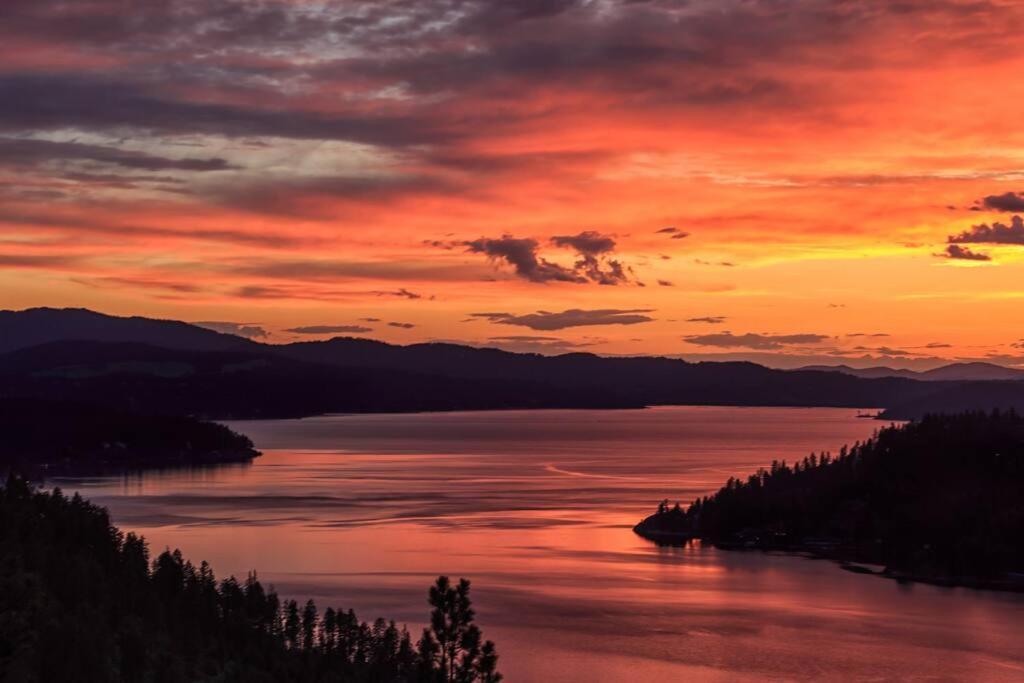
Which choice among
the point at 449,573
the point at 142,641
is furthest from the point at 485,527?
the point at 142,641

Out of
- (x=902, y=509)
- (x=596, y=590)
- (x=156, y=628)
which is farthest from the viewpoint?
(x=902, y=509)

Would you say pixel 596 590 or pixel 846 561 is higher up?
pixel 846 561

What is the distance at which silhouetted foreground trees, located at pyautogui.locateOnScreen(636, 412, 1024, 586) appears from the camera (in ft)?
386

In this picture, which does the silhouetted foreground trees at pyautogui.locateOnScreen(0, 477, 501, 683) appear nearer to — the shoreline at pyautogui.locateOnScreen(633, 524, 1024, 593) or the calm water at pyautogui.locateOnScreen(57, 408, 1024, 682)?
the calm water at pyautogui.locateOnScreen(57, 408, 1024, 682)

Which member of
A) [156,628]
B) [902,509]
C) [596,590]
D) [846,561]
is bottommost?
[596,590]

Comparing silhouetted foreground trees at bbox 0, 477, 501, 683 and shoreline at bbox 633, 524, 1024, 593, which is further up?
silhouetted foreground trees at bbox 0, 477, 501, 683

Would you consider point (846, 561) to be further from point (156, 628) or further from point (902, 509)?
point (156, 628)

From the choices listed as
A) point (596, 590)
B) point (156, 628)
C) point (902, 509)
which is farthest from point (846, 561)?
point (156, 628)

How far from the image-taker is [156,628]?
58250 millimetres

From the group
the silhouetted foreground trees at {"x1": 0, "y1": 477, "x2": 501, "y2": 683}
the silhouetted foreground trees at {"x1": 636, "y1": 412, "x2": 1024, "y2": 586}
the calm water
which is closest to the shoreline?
the silhouetted foreground trees at {"x1": 636, "y1": 412, "x2": 1024, "y2": 586}

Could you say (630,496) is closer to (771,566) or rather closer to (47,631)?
(771,566)

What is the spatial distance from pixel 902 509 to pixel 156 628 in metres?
91.6

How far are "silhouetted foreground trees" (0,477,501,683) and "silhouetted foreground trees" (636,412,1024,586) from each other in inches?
2357

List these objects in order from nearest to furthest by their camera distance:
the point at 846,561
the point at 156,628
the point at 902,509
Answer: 1. the point at 156,628
2. the point at 846,561
3. the point at 902,509
